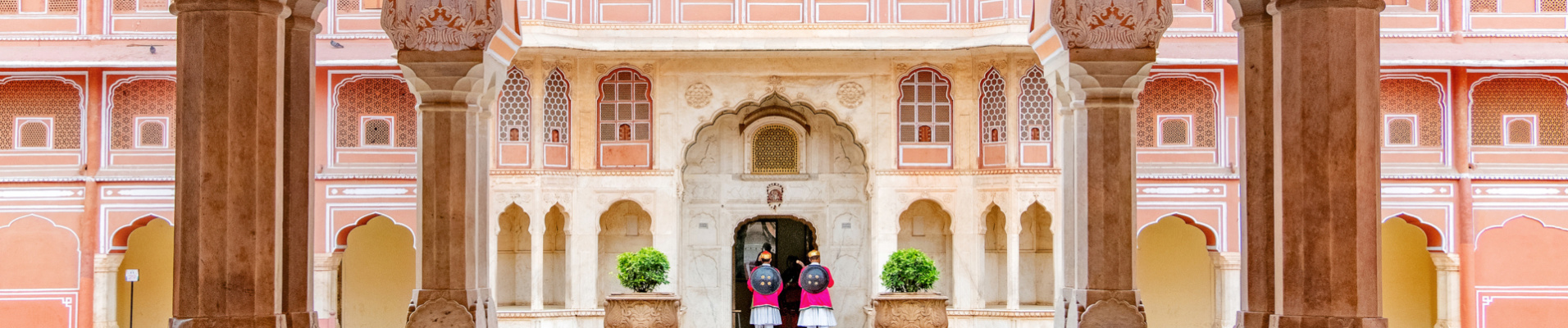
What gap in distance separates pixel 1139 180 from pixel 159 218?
1037cm

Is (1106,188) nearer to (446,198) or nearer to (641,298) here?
(446,198)

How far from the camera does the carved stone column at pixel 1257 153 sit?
5527 mm

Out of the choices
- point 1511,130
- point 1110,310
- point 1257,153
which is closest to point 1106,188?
point 1110,310

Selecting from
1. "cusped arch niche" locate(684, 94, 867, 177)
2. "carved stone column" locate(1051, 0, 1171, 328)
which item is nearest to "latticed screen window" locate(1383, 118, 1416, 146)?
"cusped arch niche" locate(684, 94, 867, 177)

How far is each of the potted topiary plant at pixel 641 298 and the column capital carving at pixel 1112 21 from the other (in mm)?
6883

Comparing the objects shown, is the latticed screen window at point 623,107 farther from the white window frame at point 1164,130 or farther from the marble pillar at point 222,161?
the marble pillar at point 222,161

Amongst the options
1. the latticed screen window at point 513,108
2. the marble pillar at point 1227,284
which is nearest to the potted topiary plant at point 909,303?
the marble pillar at point 1227,284

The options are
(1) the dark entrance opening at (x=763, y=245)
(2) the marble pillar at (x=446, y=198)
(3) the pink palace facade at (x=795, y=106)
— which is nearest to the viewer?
(2) the marble pillar at (x=446, y=198)

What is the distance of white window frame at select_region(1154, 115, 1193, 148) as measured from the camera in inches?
591

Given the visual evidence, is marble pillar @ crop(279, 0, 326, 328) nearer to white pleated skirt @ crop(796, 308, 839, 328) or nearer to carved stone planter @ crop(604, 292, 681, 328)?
carved stone planter @ crop(604, 292, 681, 328)

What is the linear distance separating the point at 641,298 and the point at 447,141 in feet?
21.3

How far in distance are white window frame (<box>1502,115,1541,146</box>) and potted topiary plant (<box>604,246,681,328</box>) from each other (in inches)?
345

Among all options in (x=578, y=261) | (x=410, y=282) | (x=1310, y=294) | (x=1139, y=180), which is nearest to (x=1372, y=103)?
(x=1310, y=294)

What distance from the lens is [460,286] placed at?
647 centimetres
